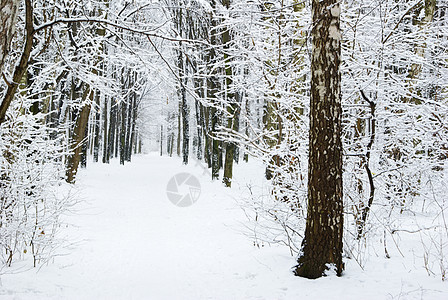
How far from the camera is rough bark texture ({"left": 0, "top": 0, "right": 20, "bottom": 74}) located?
1827 millimetres

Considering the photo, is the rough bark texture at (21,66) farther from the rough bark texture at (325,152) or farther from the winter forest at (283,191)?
the rough bark texture at (325,152)

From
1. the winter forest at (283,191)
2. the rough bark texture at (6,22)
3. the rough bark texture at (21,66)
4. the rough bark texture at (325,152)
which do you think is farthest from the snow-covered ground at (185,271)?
the rough bark texture at (6,22)

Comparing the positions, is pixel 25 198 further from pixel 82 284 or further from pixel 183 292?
pixel 183 292

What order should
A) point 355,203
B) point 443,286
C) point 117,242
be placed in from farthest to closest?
point 117,242, point 355,203, point 443,286

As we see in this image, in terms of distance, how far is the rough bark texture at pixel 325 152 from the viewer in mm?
3547

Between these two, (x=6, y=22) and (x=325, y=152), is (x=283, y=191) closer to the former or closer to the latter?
(x=325, y=152)

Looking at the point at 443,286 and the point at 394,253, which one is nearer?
the point at 443,286

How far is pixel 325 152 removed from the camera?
3549 millimetres

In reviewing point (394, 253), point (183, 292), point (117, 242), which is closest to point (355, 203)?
point (394, 253)

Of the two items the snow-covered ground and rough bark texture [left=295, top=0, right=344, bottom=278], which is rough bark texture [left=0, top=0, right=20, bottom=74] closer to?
the snow-covered ground

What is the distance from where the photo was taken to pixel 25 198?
13.9 ft

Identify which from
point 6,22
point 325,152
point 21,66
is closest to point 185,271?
point 325,152

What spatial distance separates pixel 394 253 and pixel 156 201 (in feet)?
25.6

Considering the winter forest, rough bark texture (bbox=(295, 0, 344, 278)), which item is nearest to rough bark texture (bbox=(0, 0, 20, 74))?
the winter forest
